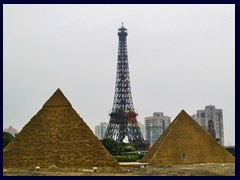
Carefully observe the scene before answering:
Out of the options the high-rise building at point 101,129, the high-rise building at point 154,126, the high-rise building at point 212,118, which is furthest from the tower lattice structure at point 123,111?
the high-rise building at point 101,129

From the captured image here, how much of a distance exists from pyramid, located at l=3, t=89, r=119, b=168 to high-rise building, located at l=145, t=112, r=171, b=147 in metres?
83.4

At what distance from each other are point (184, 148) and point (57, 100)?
1028cm

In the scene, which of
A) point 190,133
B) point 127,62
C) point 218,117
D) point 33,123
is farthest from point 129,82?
point 33,123

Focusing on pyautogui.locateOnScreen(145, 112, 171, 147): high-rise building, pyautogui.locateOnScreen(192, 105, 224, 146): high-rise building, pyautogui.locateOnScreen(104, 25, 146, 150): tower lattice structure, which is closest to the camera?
pyautogui.locateOnScreen(104, 25, 146, 150): tower lattice structure

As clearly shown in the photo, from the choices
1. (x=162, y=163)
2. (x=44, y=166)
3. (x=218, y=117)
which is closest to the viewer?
(x=44, y=166)

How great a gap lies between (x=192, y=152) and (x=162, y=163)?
268 cm

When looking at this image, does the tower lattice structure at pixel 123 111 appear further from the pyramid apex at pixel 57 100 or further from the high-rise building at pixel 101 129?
the high-rise building at pixel 101 129

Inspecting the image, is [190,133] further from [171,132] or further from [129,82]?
[129,82]

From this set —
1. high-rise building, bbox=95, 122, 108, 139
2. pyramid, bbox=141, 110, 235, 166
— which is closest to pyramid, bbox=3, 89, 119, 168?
pyramid, bbox=141, 110, 235, 166

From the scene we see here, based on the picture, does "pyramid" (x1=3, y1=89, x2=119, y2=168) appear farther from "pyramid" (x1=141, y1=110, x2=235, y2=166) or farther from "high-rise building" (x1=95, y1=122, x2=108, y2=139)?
"high-rise building" (x1=95, y1=122, x2=108, y2=139)

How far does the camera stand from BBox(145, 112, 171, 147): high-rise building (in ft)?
353

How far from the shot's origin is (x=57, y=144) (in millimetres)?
24531

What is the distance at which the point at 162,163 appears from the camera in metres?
29.0

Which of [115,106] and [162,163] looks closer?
[162,163]
